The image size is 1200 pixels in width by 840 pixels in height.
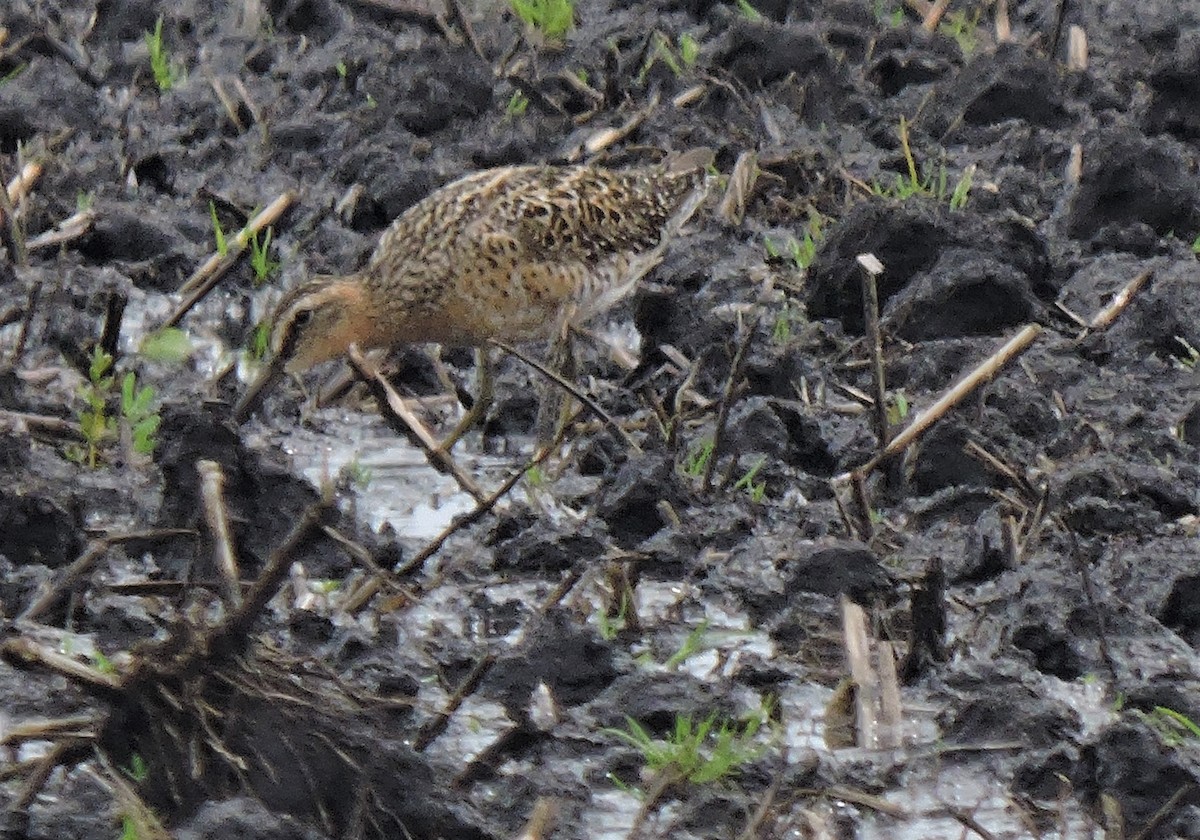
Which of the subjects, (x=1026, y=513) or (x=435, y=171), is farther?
(x=435, y=171)

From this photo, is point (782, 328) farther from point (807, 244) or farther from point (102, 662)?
point (102, 662)

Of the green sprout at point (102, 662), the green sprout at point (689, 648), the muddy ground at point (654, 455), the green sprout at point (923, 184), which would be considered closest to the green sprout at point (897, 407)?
the muddy ground at point (654, 455)

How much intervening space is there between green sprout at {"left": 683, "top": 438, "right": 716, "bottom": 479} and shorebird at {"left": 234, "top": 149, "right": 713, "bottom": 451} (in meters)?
0.90

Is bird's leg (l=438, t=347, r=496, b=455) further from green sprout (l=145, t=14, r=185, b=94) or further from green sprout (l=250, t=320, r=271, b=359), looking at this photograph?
green sprout (l=145, t=14, r=185, b=94)

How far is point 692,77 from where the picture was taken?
1078 cm

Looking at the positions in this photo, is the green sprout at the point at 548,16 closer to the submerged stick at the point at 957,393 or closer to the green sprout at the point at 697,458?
the green sprout at the point at 697,458

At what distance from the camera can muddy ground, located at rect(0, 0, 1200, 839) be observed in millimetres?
4758

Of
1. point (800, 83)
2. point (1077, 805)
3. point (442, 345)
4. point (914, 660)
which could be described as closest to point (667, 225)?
point (442, 345)

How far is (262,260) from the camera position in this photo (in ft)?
29.0

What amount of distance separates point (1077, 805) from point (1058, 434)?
2.42 m

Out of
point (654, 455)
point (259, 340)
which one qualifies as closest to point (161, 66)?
point (259, 340)

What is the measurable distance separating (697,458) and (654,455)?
42 cm

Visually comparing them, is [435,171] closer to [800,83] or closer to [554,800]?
[800,83]

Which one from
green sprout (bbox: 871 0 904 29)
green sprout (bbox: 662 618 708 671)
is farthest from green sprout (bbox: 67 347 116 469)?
green sprout (bbox: 871 0 904 29)
